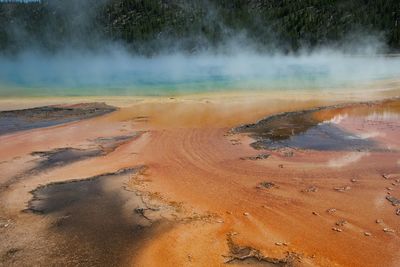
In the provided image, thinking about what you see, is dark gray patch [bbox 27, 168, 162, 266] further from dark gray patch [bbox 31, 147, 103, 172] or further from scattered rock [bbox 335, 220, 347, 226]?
scattered rock [bbox 335, 220, 347, 226]

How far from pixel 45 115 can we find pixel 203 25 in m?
61.4

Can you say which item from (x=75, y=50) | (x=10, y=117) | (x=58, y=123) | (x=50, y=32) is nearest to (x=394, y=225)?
(x=58, y=123)

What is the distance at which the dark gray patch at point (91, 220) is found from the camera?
482 cm

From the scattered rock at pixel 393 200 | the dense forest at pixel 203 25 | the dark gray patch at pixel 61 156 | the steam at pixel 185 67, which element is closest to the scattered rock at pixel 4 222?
the dark gray patch at pixel 61 156

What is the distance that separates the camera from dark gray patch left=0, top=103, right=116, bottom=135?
1194 centimetres

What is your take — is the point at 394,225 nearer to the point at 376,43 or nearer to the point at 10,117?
the point at 10,117

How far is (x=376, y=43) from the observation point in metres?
50.9

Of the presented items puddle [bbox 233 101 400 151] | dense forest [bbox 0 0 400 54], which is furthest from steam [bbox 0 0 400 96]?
puddle [bbox 233 101 400 151]

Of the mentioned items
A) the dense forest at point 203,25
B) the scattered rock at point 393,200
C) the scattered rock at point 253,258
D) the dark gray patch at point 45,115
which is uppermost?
the dense forest at point 203,25

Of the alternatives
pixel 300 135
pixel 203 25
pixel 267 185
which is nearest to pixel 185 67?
pixel 300 135

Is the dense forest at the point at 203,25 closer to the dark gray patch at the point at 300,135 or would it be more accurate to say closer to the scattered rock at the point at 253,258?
the dark gray patch at the point at 300,135

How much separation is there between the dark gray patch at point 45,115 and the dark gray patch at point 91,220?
5341 mm

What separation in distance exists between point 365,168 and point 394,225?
6.86 feet

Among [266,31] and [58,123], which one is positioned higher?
[266,31]
